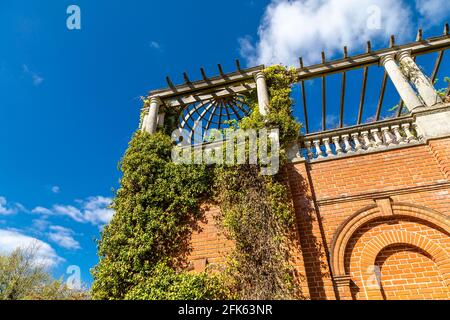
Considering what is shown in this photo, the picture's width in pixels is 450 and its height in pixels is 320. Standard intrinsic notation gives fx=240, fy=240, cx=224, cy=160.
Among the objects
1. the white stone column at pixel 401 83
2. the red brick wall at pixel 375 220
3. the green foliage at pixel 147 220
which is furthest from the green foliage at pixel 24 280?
the white stone column at pixel 401 83

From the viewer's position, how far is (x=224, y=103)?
10.9 meters

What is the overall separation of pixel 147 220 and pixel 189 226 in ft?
3.05

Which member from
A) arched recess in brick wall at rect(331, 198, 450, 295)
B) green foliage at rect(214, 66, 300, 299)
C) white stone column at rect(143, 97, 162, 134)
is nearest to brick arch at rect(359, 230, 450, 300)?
arched recess in brick wall at rect(331, 198, 450, 295)

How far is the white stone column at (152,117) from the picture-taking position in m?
7.35

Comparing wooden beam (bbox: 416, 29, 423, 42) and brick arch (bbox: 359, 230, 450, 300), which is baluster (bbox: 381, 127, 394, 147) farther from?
wooden beam (bbox: 416, 29, 423, 42)

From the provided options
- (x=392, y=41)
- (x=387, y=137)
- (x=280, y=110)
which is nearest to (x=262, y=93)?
(x=280, y=110)

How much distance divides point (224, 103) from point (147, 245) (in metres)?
7.51

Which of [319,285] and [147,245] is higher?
[147,245]

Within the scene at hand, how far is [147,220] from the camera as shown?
528cm

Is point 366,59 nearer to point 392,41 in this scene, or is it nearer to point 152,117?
point 392,41

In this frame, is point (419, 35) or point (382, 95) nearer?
point (419, 35)
